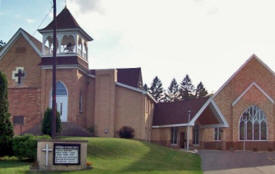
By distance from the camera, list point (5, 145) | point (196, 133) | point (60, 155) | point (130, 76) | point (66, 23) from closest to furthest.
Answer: point (60, 155) → point (5, 145) → point (66, 23) → point (196, 133) → point (130, 76)

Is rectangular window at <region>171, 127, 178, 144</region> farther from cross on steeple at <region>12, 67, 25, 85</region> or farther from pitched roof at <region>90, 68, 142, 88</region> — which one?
cross on steeple at <region>12, 67, 25, 85</region>

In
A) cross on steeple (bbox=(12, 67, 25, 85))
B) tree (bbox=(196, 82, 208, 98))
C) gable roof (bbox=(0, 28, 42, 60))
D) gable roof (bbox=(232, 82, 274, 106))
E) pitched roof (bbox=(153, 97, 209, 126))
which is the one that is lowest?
pitched roof (bbox=(153, 97, 209, 126))

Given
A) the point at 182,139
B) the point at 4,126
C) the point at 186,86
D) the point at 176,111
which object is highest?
the point at 186,86

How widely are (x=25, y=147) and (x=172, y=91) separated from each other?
78194 mm

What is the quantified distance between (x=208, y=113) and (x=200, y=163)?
14743mm

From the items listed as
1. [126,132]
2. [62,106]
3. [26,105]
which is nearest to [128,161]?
[126,132]

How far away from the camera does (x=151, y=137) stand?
135ft

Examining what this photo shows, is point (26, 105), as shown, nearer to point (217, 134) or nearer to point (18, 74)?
point (18, 74)

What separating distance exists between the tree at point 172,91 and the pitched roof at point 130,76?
51778mm

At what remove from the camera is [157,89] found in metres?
97.1

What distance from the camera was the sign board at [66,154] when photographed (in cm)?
1817

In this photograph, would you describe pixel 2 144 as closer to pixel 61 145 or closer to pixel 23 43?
pixel 61 145

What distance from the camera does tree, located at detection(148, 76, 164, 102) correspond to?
96.1m

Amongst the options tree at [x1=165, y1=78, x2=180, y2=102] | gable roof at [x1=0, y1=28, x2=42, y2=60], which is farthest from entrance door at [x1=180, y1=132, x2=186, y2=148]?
tree at [x1=165, y1=78, x2=180, y2=102]
